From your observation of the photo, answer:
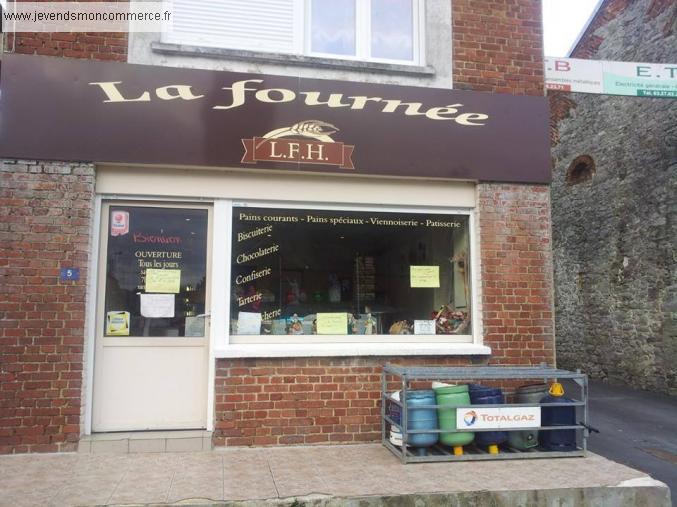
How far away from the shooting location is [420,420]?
563 cm

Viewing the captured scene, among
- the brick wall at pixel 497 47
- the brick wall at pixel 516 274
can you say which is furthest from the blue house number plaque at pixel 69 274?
the brick wall at pixel 497 47

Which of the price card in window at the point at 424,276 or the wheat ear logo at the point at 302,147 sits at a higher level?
the wheat ear logo at the point at 302,147

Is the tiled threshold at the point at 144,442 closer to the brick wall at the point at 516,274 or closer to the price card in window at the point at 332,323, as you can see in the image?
the price card in window at the point at 332,323

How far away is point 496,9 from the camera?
6918 millimetres

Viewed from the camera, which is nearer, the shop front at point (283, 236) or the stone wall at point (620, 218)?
the shop front at point (283, 236)

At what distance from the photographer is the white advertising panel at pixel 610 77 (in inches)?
335

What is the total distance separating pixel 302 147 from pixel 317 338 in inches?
78.9

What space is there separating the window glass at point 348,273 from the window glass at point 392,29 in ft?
6.04

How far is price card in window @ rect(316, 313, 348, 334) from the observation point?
6.49m

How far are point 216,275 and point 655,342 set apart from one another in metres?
9.57

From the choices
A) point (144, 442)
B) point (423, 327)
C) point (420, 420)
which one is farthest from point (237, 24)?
point (420, 420)

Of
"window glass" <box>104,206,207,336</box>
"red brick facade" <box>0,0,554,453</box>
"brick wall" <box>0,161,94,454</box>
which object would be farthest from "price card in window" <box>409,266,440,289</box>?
"brick wall" <box>0,161,94,454</box>

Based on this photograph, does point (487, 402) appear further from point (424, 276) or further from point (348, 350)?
point (424, 276)

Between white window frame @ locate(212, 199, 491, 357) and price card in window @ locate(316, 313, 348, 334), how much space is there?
72 mm
